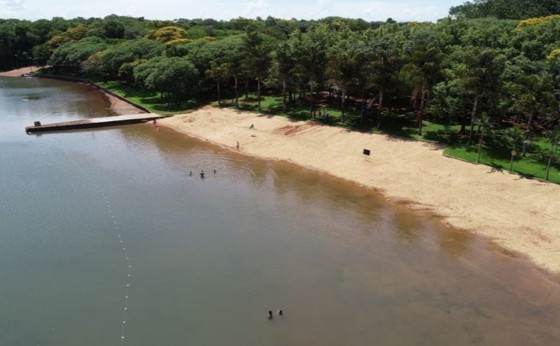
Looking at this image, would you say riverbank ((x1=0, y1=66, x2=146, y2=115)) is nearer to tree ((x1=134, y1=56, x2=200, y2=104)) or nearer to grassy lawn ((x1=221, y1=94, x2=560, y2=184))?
tree ((x1=134, y1=56, x2=200, y2=104))

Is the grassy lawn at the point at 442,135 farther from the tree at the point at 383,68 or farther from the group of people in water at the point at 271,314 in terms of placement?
the group of people in water at the point at 271,314

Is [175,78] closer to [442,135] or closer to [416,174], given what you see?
[442,135]

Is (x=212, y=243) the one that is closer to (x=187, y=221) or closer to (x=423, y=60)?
(x=187, y=221)

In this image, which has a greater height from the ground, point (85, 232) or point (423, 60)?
point (423, 60)

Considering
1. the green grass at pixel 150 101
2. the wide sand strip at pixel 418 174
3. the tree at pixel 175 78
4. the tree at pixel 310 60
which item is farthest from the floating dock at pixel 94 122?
the tree at pixel 310 60

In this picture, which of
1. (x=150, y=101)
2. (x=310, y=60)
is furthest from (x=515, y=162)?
(x=150, y=101)

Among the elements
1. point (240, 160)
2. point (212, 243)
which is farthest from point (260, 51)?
point (212, 243)

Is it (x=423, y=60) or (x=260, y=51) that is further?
(x=260, y=51)
